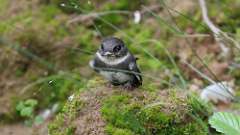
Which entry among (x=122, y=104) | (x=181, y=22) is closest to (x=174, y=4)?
(x=181, y=22)

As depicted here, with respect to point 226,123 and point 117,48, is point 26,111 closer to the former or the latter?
point 117,48

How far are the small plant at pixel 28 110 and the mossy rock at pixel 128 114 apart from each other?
1.42m

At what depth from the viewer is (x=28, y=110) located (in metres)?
5.56

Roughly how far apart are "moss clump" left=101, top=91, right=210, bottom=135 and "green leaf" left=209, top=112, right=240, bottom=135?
676 millimetres

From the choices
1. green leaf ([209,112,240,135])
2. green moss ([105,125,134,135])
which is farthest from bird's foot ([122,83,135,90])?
green leaf ([209,112,240,135])

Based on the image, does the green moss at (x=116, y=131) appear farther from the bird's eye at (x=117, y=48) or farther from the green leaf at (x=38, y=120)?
Result: the green leaf at (x=38, y=120)

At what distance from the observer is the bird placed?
14.1ft

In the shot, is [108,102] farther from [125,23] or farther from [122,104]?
[125,23]

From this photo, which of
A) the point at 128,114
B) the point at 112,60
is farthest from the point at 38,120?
the point at 128,114

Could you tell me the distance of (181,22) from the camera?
6.89m

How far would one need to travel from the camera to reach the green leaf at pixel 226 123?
3.00 m

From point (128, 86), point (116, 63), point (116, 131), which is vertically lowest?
point (116, 131)

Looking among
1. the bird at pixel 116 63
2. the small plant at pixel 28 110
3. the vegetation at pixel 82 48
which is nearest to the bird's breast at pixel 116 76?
the bird at pixel 116 63

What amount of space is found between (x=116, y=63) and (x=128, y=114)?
0.70 m
